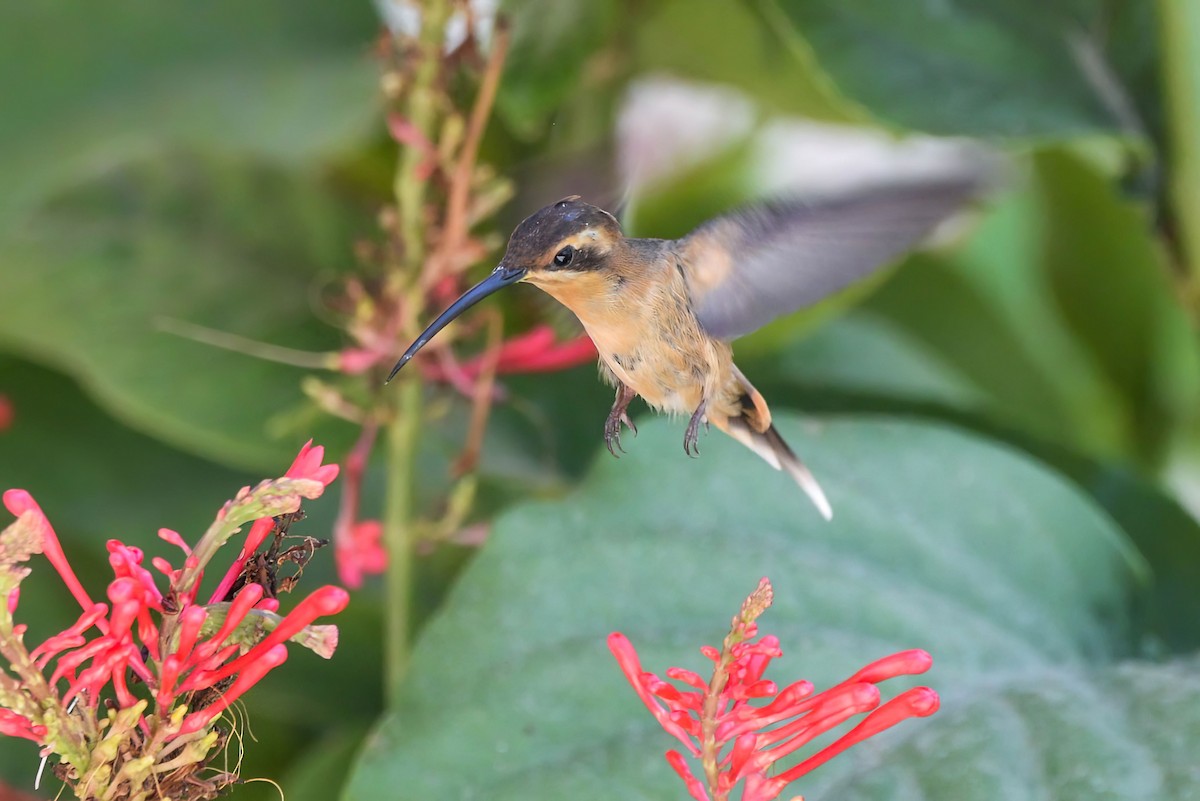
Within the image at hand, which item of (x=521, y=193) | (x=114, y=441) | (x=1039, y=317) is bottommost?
(x=1039, y=317)

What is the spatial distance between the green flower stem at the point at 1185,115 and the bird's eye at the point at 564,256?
431 millimetres

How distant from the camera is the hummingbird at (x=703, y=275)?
301mm

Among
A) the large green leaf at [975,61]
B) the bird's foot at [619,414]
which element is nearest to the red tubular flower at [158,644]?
the bird's foot at [619,414]

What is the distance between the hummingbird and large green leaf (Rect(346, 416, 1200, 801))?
0.12 meters

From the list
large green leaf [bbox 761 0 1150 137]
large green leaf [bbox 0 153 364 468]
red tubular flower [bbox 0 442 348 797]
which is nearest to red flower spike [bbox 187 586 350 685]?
red tubular flower [bbox 0 442 348 797]

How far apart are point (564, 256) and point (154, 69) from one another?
65cm

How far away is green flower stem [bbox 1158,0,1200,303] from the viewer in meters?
0.59

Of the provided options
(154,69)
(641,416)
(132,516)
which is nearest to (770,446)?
(641,416)

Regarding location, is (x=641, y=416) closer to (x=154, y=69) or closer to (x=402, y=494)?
(x=402, y=494)

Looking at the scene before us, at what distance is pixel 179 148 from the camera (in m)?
0.66

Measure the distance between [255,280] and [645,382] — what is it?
40 centimetres

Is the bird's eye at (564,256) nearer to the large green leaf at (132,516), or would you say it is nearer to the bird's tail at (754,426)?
the bird's tail at (754,426)

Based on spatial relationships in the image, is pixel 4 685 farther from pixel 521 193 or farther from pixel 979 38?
pixel 979 38

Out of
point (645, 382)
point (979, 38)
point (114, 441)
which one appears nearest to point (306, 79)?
point (114, 441)
